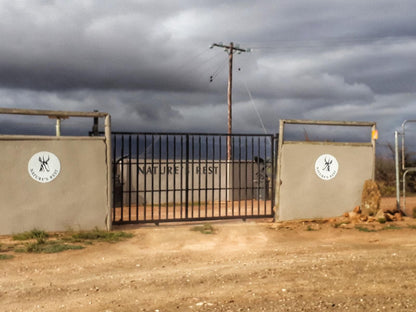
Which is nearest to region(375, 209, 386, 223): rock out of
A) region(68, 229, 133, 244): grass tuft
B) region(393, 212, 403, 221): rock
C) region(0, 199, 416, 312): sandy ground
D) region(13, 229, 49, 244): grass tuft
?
region(393, 212, 403, 221): rock

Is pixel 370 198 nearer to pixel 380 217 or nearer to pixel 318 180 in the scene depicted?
pixel 380 217

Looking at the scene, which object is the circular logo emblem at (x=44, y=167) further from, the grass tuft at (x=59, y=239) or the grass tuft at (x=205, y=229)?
the grass tuft at (x=205, y=229)

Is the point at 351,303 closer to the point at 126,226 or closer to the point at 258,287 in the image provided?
the point at 258,287

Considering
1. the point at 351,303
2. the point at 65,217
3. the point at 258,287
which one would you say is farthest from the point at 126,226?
the point at 351,303

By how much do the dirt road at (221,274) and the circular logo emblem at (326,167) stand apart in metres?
2.15

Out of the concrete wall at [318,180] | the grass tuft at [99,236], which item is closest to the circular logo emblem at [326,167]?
the concrete wall at [318,180]

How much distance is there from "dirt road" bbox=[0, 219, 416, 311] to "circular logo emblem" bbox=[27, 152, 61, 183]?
213 centimetres

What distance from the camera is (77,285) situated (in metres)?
6.36

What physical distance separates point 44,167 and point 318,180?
7.19m

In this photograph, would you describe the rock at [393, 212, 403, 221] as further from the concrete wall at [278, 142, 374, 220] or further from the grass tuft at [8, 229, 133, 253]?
the grass tuft at [8, 229, 133, 253]

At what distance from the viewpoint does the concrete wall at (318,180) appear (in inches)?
466

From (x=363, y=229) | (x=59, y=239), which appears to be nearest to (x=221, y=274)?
(x=59, y=239)

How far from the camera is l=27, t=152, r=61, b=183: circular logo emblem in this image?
9945 mm

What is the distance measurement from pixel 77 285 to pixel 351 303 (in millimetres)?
3834
